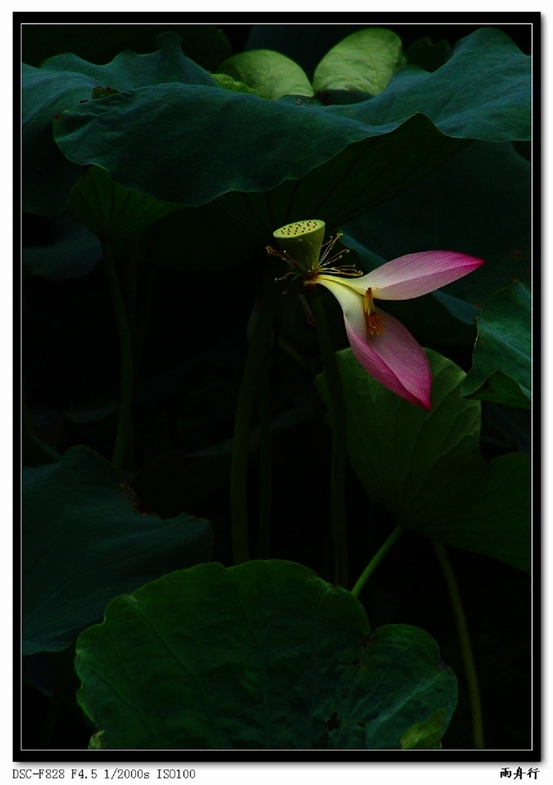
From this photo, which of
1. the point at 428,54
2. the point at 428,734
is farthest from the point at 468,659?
the point at 428,54

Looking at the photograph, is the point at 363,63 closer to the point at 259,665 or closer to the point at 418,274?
the point at 418,274

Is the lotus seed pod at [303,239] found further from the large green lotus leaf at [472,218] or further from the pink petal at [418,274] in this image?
the large green lotus leaf at [472,218]

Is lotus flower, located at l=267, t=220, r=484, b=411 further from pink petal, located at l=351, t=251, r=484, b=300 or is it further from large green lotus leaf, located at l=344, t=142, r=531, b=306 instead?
large green lotus leaf, located at l=344, t=142, r=531, b=306

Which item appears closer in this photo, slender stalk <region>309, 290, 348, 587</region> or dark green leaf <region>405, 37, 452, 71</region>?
slender stalk <region>309, 290, 348, 587</region>

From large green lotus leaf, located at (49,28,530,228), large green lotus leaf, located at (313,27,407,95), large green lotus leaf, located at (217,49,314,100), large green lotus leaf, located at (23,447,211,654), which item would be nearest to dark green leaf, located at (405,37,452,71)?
large green lotus leaf, located at (313,27,407,95)

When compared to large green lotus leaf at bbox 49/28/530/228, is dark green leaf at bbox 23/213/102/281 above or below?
below
